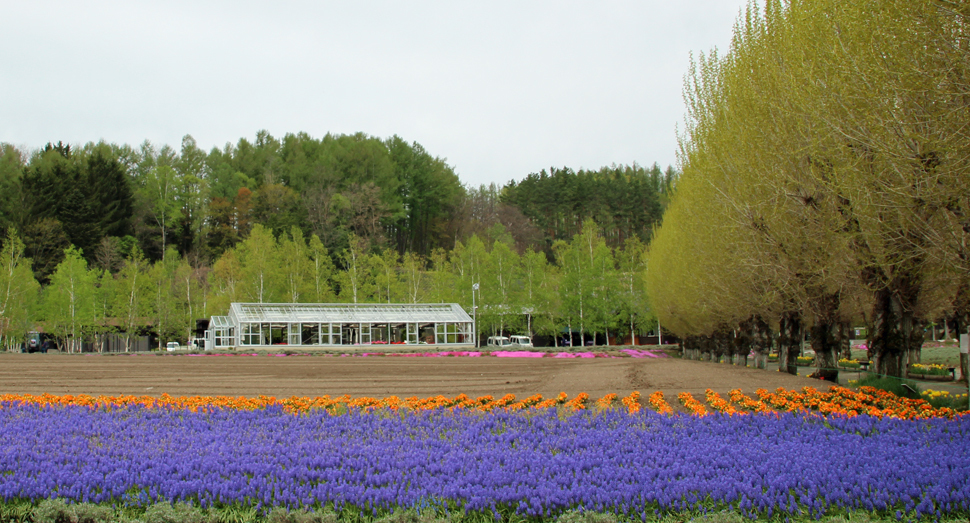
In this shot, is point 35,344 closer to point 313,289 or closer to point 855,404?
point 313,289

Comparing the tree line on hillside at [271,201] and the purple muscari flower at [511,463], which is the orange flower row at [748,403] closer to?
the purple muscari flower at [511,463]

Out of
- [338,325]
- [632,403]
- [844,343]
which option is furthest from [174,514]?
[338,325]

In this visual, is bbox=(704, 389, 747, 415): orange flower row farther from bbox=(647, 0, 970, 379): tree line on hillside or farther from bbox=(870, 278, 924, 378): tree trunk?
bbox=(870, 278, 924, 378): tree trunk

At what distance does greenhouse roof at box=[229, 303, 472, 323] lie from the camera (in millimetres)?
55438

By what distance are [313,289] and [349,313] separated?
37.2 ft

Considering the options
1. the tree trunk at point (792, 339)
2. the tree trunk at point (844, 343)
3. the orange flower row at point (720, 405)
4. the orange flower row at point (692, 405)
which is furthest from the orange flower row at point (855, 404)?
the tree trunk at point (844, 343)

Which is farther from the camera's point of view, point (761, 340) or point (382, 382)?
point (761, 340)

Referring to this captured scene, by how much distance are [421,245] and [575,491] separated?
90.6m

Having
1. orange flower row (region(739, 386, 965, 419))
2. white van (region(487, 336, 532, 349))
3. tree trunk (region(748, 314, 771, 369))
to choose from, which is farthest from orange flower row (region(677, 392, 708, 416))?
white van (region(487, 336, 532, 349))

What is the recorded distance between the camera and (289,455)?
8445mm

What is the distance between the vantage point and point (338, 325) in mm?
58562

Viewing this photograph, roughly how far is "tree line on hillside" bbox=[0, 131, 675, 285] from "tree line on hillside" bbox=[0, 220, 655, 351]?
747cm

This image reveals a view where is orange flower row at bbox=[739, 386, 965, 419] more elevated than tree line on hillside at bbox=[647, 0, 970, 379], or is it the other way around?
tree line on hillside at bbox=[647, 0, 970, 379]

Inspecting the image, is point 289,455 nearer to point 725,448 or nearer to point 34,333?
point 725,448
